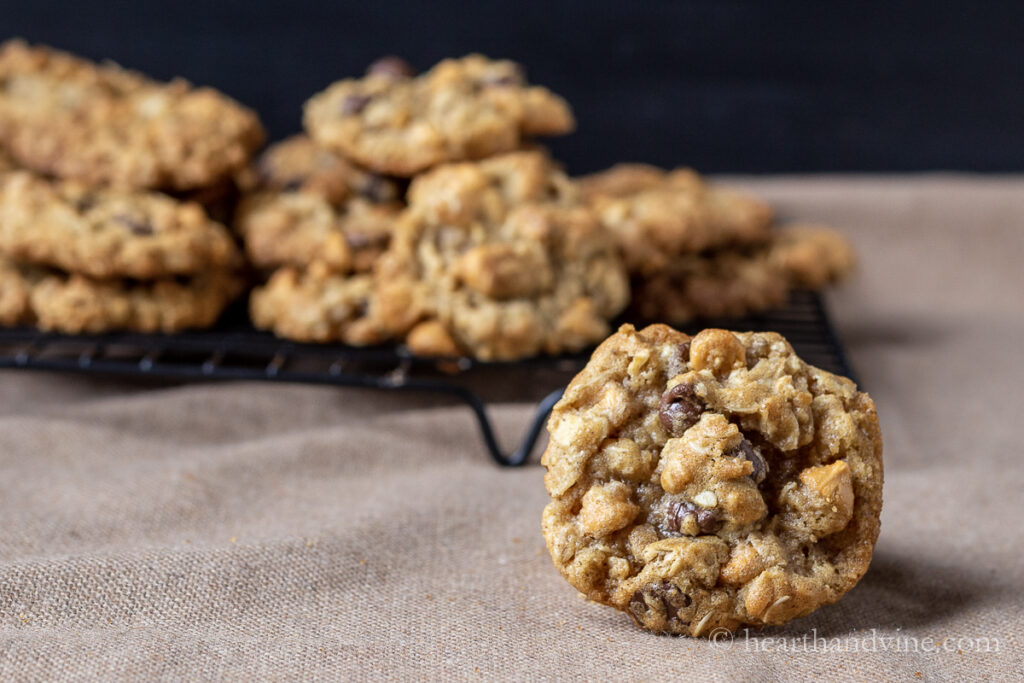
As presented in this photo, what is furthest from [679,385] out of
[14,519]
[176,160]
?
[176,160]

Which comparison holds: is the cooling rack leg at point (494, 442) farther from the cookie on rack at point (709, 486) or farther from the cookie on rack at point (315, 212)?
the cookie on rack at point (709, 486)

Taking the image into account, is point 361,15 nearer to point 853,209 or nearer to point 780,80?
point 780,80

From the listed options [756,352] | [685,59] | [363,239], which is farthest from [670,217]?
[685,59]

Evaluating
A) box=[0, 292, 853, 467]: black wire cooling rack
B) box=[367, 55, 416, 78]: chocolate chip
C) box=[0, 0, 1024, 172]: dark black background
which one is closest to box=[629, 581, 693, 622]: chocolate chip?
box=[0, 292, 853, 467]: black wire cooling rack

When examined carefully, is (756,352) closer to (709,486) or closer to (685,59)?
(709,486)

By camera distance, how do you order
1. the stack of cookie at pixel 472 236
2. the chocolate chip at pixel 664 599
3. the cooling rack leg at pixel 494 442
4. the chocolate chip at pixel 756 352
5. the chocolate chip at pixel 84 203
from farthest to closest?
the chocolate chip at pixel 84 203, the stack of cookie at pixel 472 236, the cooling rack leg at pixel 494 442, the chocolate chip at pixel 756 352, the chocolate chip at pixel 664 599

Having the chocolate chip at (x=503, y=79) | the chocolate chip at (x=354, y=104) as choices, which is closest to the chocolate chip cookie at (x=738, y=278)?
the chocolate chip at (x=503, y=79)

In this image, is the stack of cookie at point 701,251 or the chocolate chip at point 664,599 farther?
the stack of cookie at point 701,251

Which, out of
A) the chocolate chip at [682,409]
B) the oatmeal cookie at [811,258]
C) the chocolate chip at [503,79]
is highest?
the chocolate chip at [503,79]
